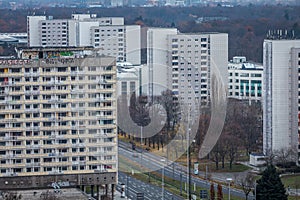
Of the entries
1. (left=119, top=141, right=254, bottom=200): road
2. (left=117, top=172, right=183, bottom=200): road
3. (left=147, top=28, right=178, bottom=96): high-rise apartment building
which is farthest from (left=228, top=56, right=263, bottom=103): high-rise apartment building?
(left=117, top=172, right=183, bottom=200): road

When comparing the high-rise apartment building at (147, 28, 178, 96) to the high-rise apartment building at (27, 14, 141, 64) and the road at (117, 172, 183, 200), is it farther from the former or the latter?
the road at (117, 172, 183, 200)

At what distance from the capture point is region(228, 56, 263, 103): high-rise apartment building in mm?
15977

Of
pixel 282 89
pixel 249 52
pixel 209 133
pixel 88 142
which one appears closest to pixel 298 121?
pixel 282 89

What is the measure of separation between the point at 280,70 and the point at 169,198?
2713 millimetres

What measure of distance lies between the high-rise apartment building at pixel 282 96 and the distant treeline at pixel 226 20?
163 inches

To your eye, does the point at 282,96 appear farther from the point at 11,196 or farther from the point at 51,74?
the point at 11,196

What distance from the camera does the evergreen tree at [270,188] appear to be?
8695 millimetres

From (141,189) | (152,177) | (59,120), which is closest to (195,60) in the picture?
(152,177)

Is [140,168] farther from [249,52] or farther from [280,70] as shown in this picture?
[249,52]

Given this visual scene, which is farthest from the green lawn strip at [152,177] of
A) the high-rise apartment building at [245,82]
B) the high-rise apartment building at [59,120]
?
the high-rise apartment building at [245,82]

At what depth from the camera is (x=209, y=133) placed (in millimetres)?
12133

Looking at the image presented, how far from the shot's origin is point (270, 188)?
877 centimetres

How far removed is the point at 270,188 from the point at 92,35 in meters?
10.3

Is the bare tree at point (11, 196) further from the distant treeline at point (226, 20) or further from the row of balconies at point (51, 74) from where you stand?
the distant treeline at point (226, 20)
